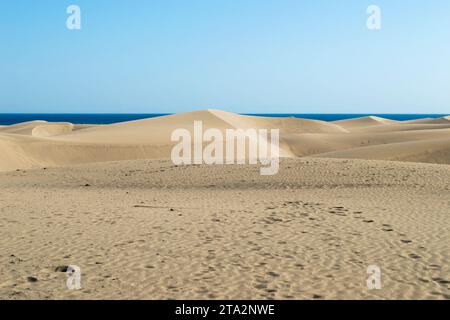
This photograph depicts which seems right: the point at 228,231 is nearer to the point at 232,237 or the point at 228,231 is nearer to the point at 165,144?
the point at 232,237

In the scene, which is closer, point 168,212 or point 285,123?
point 168,212

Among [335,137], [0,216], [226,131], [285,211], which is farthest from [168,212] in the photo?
[335,137]

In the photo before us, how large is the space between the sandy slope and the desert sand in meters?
0.03

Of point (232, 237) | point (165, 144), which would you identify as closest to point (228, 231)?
point (232, 237)

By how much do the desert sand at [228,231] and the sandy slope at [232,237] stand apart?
3 centimetres

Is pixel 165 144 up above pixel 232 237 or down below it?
above

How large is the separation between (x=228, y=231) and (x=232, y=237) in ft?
1.69

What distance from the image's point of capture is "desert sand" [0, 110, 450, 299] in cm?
662

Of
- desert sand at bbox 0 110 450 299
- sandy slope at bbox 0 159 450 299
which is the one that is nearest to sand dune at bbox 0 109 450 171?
desert sand at bbox 0 110 450 299

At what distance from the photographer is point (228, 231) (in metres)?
9.66

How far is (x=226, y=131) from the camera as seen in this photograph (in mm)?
44656

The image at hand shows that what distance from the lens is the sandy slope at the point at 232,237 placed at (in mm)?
6578
